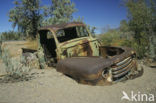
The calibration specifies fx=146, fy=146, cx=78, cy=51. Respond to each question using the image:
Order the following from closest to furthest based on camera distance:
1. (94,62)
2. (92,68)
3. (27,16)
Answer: (92,68) → (94,62) → (27,16)

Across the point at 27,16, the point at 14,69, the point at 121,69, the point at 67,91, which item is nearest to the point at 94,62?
the point at 121,69

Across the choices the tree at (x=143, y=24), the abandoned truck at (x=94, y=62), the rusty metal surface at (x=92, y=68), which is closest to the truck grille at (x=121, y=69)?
the abandoned truck at (x=94, y=62)

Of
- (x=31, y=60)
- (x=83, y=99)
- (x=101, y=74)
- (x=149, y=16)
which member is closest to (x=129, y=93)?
(x=101, y=74)

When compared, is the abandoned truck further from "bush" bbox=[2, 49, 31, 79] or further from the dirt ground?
"bush" bbox=[2, 49, 31, 79]

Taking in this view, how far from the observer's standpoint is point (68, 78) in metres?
3.74

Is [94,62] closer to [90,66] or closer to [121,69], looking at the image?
[90,66]

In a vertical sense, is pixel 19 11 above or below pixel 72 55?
above

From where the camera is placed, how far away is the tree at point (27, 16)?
1928cm

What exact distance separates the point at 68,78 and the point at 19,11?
60.2ft

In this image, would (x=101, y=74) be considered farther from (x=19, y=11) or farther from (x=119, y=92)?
(x=19, y=11)

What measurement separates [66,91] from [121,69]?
137 cm

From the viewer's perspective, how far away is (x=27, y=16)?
1973 cm

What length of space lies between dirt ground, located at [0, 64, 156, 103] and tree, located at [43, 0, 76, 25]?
17069mm

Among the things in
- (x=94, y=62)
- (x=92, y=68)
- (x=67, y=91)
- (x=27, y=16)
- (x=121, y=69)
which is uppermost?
(x=27, y=16)
